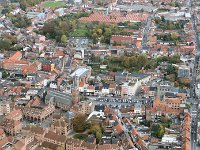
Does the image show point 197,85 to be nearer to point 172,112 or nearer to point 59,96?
point 172,112

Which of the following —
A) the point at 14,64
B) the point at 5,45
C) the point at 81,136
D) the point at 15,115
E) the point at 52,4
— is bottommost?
the point at 81,136

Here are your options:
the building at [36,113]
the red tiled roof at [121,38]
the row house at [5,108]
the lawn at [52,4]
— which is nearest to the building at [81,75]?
the building at [36,113]

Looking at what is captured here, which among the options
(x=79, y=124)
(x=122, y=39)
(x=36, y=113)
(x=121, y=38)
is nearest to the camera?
(x=79, y=124)

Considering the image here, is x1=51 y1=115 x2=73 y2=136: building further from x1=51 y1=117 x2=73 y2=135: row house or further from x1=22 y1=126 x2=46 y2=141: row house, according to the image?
x1=22 y1=126 x2=46 y2=141: row house

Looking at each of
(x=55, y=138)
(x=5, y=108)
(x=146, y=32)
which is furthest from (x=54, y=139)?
(x=146, y=32)

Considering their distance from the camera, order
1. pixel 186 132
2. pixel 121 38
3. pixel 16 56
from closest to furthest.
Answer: pixel 186 132 < pixel 16 56 < pixel 121 38

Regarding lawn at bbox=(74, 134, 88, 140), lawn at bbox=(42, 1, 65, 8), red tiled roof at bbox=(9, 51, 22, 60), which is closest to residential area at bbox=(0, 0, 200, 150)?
lawn at bbox=(74, 134, 88, 140)

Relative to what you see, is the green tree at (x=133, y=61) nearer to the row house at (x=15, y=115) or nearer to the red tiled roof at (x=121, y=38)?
the red tiled roof at (x=121, y=38)

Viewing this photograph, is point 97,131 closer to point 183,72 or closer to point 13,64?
point 183,72

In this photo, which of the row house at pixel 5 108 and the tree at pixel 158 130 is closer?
the tree at pixel 158 130
